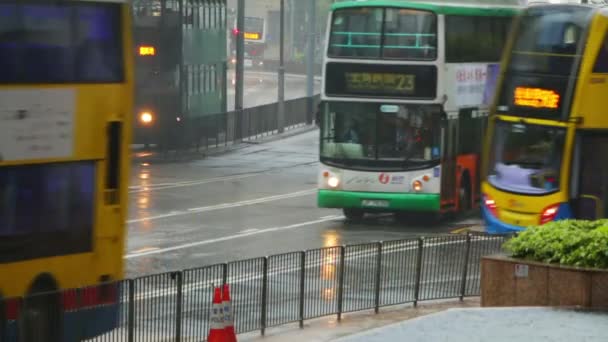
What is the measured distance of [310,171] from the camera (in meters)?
43.3

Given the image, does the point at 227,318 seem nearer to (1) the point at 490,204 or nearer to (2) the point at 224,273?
(2) the point at 224,273

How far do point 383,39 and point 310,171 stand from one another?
1467cm

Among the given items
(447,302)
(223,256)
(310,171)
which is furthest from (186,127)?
(447,302)

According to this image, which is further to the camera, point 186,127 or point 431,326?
point 186,127

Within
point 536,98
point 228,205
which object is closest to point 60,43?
point 536,98

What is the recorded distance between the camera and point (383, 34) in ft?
95.0

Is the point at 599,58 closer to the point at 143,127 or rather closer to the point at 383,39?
the point at 383,39

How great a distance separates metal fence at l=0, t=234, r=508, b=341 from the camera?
53.1 ft

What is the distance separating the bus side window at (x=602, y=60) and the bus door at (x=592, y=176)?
107cm

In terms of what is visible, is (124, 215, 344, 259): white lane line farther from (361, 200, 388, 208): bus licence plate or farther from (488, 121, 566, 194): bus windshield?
(488, 121, 566, 194): bus windshield

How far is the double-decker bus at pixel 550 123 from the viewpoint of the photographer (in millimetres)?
24266

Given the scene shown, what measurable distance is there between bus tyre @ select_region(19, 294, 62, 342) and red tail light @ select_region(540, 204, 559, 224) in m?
11.6

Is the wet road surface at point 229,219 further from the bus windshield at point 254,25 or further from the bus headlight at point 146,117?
the bus windshield at point 254,25

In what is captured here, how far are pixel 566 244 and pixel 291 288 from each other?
12.2 ft
